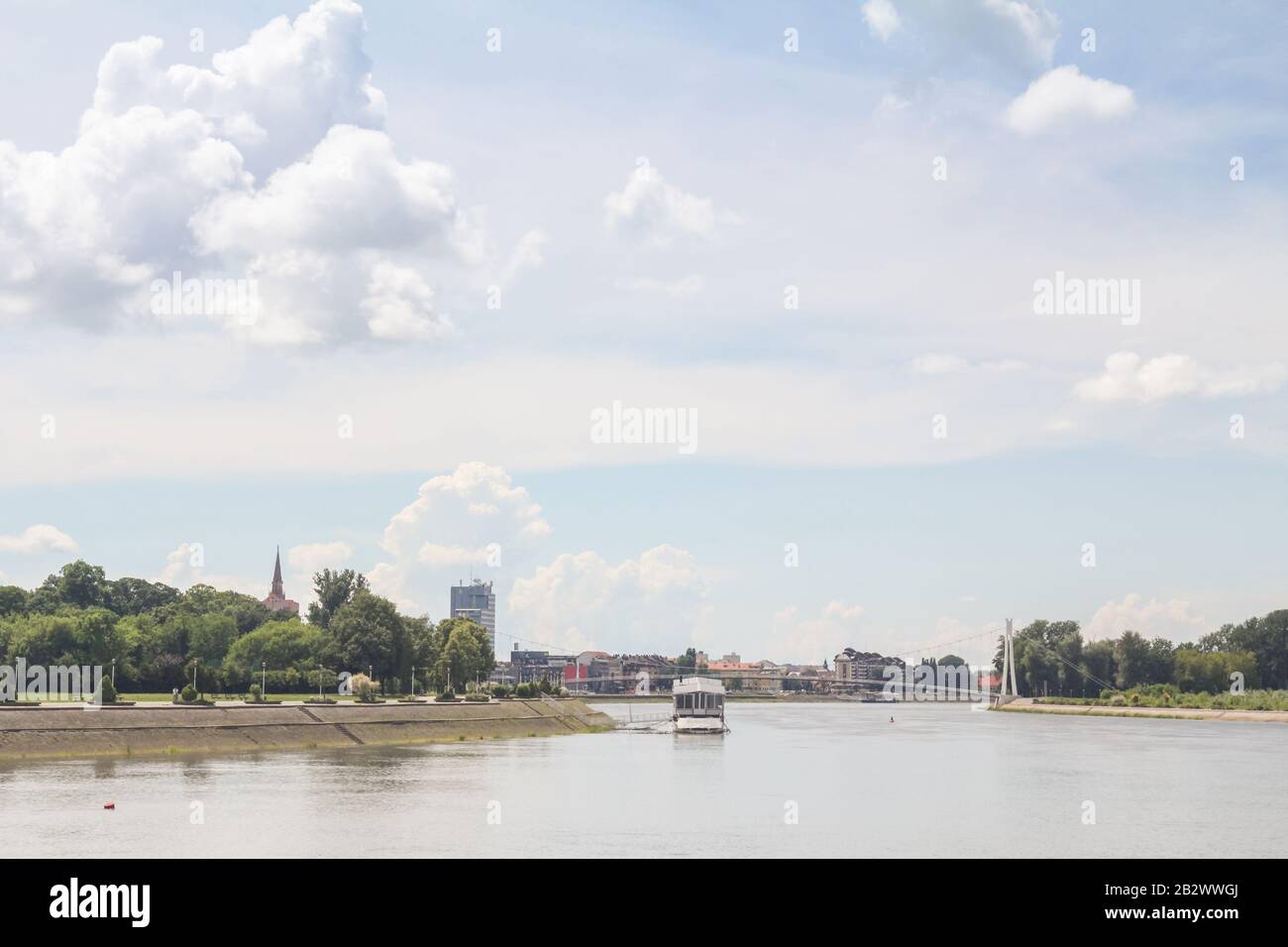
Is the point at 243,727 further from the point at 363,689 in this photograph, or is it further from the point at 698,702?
the point at 698,702

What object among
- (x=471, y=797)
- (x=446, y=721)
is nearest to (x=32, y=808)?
(x=471, y=797)

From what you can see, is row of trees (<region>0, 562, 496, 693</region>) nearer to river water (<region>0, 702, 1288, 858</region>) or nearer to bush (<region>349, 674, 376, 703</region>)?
bush (<region>349, 674, 376, 703</region>)

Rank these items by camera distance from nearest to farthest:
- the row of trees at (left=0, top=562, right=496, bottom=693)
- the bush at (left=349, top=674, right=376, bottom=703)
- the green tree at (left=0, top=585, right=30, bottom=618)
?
the bush at (left=349, top=674, right=376, bottom=703), the row of trees at (left=0, top=562, right=496, bottom=693), the green tree at (left=0, top=585, right=30, bottom=618)

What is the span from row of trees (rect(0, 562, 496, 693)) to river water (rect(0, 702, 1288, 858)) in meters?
43.5

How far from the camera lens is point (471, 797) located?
211 feet

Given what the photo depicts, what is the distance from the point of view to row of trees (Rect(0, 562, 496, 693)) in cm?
Answer: 13012

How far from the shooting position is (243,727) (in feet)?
313

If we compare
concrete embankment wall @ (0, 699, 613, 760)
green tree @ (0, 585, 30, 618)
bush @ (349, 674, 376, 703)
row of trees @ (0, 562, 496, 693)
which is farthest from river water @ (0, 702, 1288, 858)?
green tree @ (0, 585, 30, 618)

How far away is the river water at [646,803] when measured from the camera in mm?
49562

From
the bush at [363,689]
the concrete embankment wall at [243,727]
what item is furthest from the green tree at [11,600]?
the concrete embankment wall at [243,727]

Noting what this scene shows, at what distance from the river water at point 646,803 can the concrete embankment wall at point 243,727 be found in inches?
151

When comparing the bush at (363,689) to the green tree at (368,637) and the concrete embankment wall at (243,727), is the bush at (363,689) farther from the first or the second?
the green tree at (368,637)
